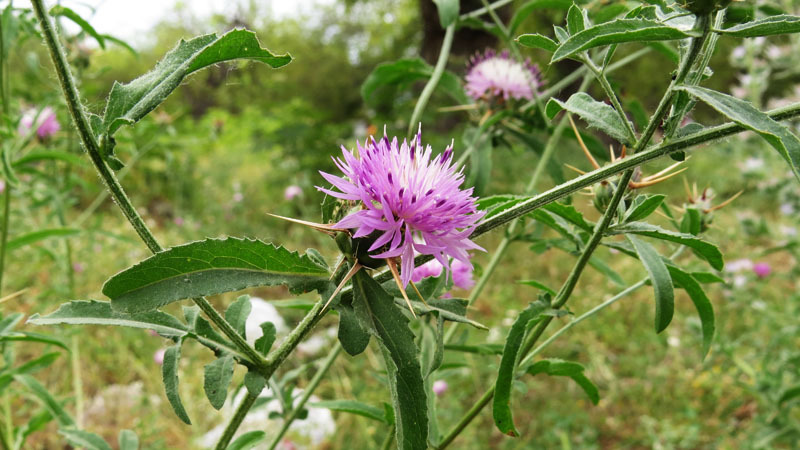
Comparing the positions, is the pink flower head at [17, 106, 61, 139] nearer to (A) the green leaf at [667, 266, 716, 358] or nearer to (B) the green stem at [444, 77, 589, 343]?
Result: (B) the green stem at [444, 77, 589, 343]

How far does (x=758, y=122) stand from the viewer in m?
0.65

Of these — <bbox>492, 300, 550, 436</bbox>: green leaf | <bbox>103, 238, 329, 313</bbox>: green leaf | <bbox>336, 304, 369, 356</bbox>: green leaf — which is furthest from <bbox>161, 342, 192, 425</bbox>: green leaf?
<bbox>492, 300, 550, 436</bbox>: green leaf

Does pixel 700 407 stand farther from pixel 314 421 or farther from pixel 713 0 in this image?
pixel 713 0

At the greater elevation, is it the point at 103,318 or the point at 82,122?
the point at 82,122

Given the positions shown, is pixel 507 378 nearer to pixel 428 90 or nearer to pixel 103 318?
pixel 103 318

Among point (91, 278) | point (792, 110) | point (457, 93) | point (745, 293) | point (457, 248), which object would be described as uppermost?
point (745, 293)

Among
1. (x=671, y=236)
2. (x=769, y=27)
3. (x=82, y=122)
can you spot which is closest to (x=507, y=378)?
(x=671, y=236)

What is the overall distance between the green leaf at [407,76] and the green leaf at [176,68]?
84 centimetres

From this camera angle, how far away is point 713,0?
0.65 metres

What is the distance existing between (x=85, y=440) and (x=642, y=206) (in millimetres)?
1117

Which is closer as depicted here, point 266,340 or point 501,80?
point 266,340

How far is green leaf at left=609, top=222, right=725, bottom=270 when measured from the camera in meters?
0.83

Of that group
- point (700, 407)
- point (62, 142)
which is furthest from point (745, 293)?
point (62, 142)

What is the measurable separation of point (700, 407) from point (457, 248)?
3.49 meters
